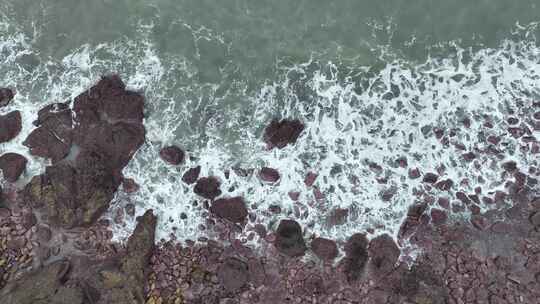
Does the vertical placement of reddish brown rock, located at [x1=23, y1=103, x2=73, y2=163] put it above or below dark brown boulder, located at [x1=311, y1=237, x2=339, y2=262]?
below

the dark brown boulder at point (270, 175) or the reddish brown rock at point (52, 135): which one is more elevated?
the dark brown boulder at point (270, 175)

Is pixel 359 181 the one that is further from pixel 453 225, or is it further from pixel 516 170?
pixel 516 170

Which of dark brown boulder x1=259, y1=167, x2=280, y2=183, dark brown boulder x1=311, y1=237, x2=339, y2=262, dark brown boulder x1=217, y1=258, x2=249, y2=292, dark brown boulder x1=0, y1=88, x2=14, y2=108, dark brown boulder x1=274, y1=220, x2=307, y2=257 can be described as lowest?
dark brown boulder x1=0, y1=88, x2=14, y2=108

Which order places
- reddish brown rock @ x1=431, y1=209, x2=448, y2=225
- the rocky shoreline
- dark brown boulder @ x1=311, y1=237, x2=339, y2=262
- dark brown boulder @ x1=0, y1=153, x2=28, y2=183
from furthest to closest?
dark brown boulder @ x1=0, y1=153, x2=28, y2=183 < reddish brown rock @ x1=431, y1=209, x2=448, y2=225 < dark brown boulder @ x1=311, y1=237, x2=339, y2=262 < the rocky shoreline

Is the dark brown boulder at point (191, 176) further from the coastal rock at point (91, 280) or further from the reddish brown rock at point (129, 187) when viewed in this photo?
the coastal rock at point (91, 280)

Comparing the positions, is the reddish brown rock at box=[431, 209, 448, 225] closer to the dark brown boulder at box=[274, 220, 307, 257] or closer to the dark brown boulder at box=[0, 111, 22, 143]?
the dark brown boulder at box=[274, 220, 307, 257]

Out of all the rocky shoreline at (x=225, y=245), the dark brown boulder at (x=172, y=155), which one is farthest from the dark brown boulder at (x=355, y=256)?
the dark brown boulder at (x=172, y=155)

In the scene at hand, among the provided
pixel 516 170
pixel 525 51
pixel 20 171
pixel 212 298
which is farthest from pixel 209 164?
pixel 525 51

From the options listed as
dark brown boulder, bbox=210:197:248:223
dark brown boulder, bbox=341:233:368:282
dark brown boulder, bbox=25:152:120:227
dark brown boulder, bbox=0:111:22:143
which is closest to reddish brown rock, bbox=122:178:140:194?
dark brown boulder, bbox=25:152:120:227
